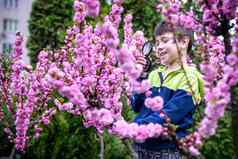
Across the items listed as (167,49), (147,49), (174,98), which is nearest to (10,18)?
(147,49)

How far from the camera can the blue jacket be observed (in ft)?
9.61

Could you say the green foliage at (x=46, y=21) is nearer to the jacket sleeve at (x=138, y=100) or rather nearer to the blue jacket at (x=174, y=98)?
the jacket sleeve at (x=138, y=100)

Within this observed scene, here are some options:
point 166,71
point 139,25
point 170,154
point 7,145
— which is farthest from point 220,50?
point 139,25

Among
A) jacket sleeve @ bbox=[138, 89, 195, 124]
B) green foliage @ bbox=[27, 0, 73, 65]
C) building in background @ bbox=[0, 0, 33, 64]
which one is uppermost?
building in background @ bbox=[0, 0, 33, 64]

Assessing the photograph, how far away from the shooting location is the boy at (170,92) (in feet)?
9.64

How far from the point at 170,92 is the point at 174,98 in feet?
0.29

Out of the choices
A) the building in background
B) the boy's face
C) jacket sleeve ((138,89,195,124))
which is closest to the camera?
jacket sleeve ((138,89,195,124))

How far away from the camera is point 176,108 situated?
9.59ft

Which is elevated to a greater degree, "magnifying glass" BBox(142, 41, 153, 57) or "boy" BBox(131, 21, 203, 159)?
"magnifying glass" BBox(142, 41, 153, 57)

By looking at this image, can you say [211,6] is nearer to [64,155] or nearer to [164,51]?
[164,51]

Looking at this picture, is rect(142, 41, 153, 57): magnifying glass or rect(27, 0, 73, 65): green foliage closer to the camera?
rect(142, 41, 153, 57): magnifying glass

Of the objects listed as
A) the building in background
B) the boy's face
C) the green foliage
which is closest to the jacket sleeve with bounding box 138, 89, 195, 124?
the boy's face

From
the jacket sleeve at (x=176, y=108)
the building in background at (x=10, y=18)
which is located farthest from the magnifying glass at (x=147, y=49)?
the building in background at (x=10, y=18)

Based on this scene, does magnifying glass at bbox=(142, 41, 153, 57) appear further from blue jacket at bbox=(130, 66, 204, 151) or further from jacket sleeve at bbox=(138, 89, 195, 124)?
jacket sleeve at bbox=(138, 89, 195, 124)
